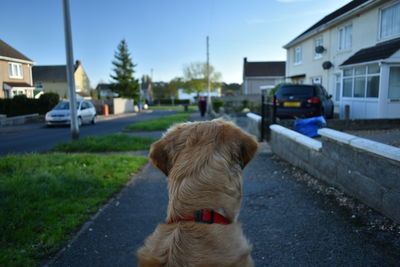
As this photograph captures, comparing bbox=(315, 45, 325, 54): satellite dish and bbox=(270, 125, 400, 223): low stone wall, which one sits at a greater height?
bbox=(315, 45, 325, 54): satellite dish

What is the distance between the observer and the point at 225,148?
1799 mm

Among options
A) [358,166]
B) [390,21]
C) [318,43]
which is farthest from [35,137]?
[318,43]

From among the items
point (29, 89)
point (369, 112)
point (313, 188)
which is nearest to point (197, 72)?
point (29, 89)

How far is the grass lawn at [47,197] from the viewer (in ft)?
10.8

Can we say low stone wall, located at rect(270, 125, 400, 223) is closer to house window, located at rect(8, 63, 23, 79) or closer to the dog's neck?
the dog's neck

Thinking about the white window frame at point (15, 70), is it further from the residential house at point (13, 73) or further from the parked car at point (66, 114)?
the parked car at point (66, 114)

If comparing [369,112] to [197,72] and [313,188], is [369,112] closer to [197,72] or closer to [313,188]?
[313,188]

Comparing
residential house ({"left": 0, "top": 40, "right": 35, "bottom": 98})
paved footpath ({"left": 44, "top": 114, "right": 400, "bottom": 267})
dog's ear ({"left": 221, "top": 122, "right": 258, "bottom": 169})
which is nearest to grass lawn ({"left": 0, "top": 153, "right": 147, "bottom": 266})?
paved footpath ({"left": 44, "top": 114, "right": 400, "bottom": 267})

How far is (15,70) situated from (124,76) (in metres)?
26.1

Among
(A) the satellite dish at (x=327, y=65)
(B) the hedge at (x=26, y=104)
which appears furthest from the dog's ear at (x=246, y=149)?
(B) the hedge at (x=26, y=104)

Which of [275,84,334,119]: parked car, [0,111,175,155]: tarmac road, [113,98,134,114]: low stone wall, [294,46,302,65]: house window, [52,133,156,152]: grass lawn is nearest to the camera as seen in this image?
[52,133,156,152]: grass lawn

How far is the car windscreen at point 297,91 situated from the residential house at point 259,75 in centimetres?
4234

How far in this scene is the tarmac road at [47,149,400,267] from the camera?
3.01 meters

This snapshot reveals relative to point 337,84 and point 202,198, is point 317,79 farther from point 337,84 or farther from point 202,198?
point 202,198
